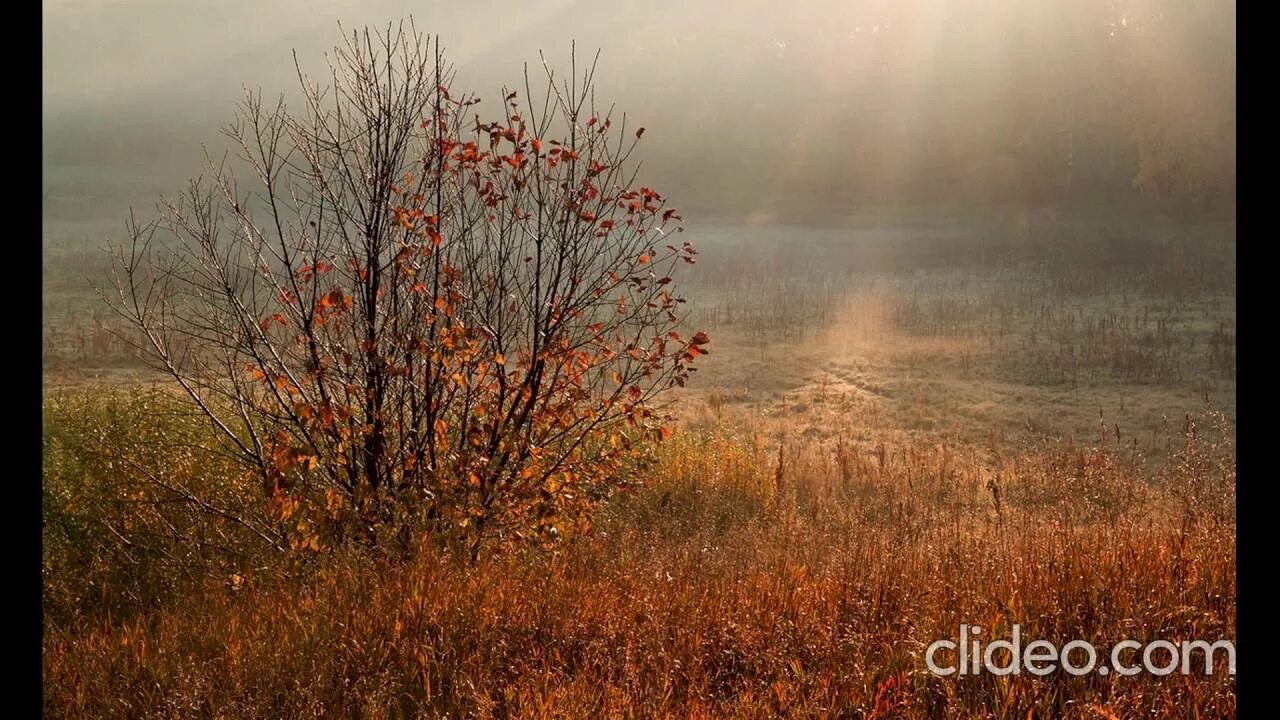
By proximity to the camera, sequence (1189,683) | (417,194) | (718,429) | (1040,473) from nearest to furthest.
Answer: (1189,683) < (417,194) < (1040,473) < (718,429)

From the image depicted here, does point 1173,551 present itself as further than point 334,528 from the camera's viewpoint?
No

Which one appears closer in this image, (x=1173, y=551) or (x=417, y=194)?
(x=1173, y=551)

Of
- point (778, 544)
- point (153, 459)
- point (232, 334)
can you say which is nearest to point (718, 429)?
point (778, 544)

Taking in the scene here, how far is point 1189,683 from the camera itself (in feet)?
12.1

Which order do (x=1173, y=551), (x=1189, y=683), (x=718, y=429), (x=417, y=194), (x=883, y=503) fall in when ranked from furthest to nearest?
1. (x=718, y=429)
2. (x=883, y=503)
3. (x=417, y=194)
4. (x=1173, y=551)
5. (x=1189, y=683)

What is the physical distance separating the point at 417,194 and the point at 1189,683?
4752 mm

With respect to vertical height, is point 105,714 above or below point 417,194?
below


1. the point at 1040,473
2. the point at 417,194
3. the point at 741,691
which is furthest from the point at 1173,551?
the point at 1040,473

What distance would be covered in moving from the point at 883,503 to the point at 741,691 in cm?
738

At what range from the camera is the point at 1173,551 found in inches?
205

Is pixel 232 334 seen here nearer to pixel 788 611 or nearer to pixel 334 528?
pixel 334 528

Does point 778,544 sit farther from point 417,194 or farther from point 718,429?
point 417,194
